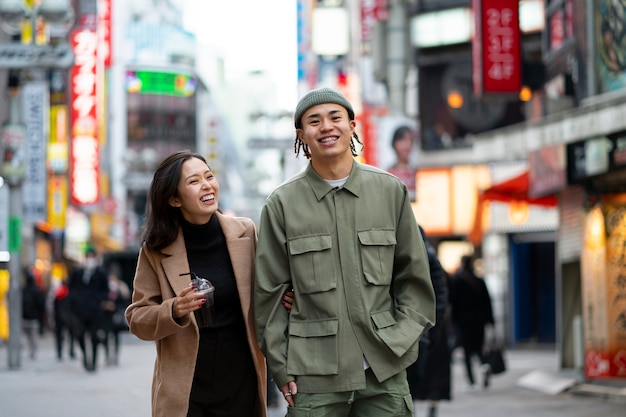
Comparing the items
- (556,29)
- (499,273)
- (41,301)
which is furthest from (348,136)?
(499,273)

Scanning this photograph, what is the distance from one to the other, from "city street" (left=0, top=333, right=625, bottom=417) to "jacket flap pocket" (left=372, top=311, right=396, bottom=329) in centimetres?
802

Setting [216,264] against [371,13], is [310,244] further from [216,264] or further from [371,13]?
[371,13]

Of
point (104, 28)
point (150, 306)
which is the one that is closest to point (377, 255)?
point (150, 306)

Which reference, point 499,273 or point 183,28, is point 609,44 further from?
point 183,28

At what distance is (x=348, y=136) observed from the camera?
18.1 feet

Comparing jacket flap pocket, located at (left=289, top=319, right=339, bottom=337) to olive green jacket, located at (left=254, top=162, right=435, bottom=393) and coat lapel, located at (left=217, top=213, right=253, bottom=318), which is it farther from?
coat lapel, located at (left=217, top=213, right=253, bottom=318)

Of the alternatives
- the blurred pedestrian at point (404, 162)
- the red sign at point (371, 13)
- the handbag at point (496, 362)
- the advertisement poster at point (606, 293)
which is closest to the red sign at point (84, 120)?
the red sign at point (371, 13)

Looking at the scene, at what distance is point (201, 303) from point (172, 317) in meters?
0.15

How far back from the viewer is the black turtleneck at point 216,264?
5.78 meters

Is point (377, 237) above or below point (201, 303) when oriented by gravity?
above

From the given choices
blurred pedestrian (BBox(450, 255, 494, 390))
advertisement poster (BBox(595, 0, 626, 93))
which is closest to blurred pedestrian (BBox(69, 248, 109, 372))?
blurred pedestrian (BBox(450, 255, 494, 390))

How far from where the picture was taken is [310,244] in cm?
542

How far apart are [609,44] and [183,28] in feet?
353

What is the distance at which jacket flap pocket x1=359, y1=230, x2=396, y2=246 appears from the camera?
17.9 feet
